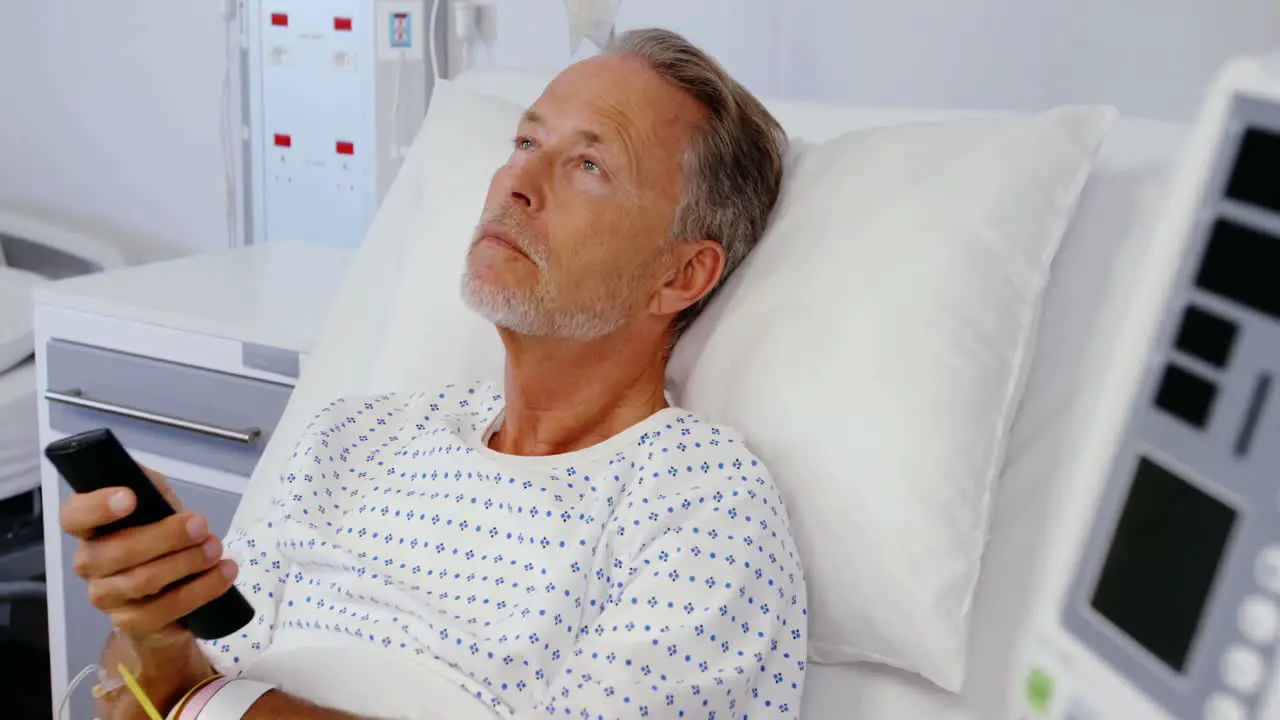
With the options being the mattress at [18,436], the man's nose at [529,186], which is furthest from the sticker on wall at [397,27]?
the man's nose at [529,186]

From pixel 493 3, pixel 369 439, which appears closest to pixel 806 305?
pixel 369 439

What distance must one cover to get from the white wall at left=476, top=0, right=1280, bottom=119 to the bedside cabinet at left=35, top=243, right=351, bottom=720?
70cm

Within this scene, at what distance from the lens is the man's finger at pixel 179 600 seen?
1024 millimetres

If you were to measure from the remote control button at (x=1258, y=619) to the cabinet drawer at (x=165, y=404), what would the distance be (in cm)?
150

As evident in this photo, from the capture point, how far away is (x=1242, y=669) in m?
0.40

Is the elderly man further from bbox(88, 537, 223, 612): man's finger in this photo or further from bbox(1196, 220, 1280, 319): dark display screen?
bbox(1196, 220, 1280, 319): dark display screen

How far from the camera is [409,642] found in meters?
1.17

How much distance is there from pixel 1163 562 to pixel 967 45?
151 centimetres

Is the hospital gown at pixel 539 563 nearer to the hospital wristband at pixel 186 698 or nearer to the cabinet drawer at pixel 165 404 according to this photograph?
the hospital wristband at pixel 186 698

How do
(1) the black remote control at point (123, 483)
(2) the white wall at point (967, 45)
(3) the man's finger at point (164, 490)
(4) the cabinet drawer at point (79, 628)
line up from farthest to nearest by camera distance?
(4) the cabinet drawer at point (79, 628) < (2) the white wall at point (967, 45) < (3) the man's finger at point (164, 490) < (1) the black remote control at point (123, 483)

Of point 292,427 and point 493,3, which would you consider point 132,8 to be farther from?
point 292,427

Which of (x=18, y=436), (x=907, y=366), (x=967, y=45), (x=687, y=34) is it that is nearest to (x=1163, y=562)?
(x=907, y=366)

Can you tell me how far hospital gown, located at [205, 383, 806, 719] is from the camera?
3.37 feet

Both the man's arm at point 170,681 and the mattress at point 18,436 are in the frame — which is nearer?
the man's arm at point 170,681
